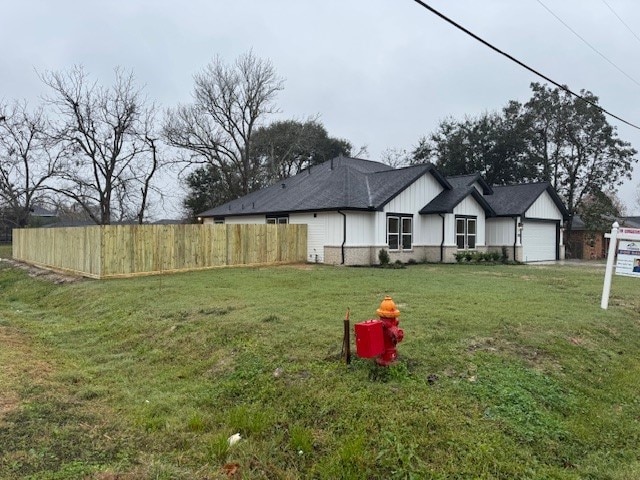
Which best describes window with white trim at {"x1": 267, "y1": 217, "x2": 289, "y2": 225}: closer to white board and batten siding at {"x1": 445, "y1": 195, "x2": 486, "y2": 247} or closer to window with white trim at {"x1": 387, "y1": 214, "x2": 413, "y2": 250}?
window with white trim at {"x1": 387, "y1": 214, "x2": 413, "y2": 250}

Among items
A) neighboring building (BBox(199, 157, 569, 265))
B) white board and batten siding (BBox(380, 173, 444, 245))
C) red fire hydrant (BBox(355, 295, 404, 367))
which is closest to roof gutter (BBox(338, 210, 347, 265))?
neighboring building (BBox(199, 157, 569, 265))

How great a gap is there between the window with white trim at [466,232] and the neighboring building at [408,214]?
48 millimetres

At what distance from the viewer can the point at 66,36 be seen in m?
14.8

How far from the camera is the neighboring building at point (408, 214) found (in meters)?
18.5

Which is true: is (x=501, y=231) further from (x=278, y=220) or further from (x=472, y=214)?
(x=278, y=220)

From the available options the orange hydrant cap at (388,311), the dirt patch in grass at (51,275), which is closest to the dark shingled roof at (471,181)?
the dirt patch in grass at (51,275)

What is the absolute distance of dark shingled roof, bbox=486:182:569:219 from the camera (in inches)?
892

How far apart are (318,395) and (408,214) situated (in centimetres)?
1638

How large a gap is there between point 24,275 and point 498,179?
108 feet

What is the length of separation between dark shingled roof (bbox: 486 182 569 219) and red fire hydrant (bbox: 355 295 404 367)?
19668mm

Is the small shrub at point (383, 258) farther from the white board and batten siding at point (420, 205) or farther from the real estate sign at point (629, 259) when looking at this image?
the real estate sign at point (629, 259)

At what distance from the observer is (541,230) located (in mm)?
24688

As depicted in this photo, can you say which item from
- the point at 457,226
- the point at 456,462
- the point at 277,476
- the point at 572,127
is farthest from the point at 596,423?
the point at 572,127

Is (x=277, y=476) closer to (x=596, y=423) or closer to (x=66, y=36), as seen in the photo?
(x=596, y=423)
